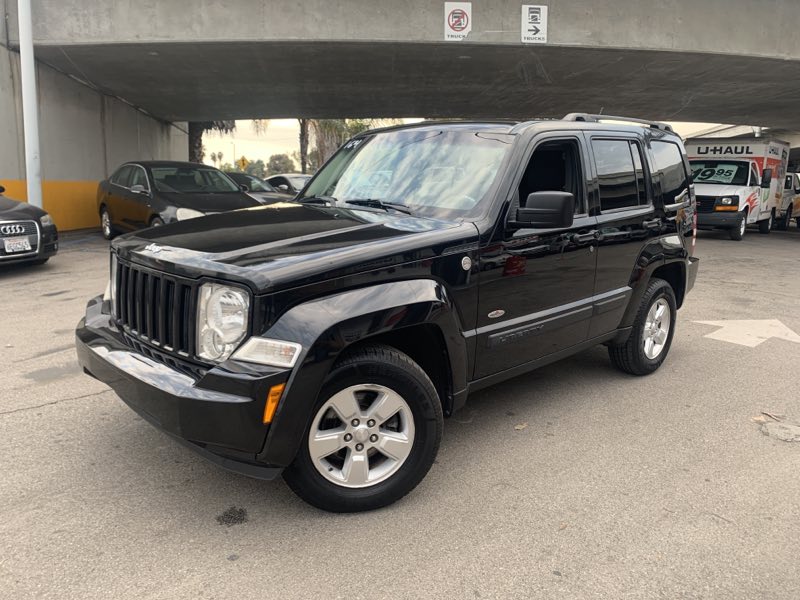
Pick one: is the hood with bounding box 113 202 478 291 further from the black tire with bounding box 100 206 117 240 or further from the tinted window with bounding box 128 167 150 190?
the black tire with bounding box 100 206 117 240

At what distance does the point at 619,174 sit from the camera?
14.4 feet

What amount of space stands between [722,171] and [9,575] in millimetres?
17970

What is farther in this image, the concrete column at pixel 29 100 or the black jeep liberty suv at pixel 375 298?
the concrete column at pixel 29 100

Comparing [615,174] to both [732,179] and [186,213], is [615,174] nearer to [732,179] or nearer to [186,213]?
[186,213]

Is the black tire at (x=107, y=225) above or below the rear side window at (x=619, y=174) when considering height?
below

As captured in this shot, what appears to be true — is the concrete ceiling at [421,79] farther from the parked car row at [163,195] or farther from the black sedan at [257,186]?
the parked car row at [163,195]

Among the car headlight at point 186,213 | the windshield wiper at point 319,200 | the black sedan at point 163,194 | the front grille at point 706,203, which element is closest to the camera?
the windshield wiper at point 319,200

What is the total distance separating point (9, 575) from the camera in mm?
2445

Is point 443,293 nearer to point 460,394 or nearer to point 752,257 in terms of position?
point 460,394

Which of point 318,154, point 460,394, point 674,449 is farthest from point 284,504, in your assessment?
point 318,154

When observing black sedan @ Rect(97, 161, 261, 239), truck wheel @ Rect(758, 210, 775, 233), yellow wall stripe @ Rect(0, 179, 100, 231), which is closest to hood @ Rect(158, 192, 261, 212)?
black sedan @ Rect(97, 161, 261, 239)

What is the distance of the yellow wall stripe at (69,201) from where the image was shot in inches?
520

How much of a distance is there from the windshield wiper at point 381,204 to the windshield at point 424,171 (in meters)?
0.03

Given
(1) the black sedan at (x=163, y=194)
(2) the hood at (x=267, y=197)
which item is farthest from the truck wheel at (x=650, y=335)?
(2) the hood at (x=267, y=197)
